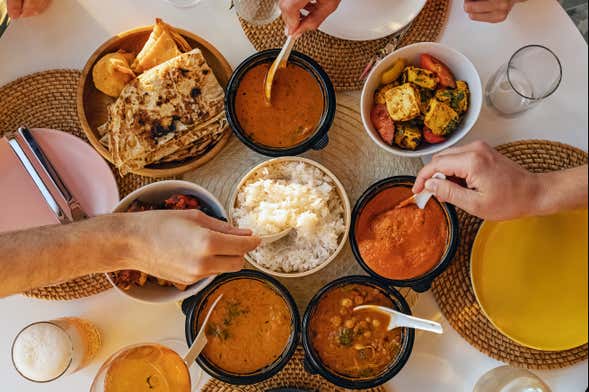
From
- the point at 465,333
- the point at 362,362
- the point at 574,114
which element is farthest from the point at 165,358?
the point at 574,114

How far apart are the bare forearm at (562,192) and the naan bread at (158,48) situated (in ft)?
3.79

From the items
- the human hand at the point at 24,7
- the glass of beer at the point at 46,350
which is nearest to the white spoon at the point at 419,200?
the glass of beer at the point at 46,350

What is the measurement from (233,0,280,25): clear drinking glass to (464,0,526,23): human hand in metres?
0.61

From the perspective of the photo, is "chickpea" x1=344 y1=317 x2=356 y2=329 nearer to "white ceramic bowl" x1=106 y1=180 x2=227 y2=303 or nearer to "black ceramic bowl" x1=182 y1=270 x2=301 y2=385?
"black ceramic bowl" x1=182 y1=270 x2=301 y2=385

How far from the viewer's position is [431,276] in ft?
6.01

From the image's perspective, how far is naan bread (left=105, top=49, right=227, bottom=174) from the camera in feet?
6.13

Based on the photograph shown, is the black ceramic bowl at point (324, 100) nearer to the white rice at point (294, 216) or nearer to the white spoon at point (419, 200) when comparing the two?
the white rice at point (294, 216)

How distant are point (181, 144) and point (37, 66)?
23.4 inches

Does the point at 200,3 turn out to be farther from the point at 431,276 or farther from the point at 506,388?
the point at 506,388

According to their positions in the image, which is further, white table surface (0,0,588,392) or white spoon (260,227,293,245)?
white table surface (0,0,588,392)

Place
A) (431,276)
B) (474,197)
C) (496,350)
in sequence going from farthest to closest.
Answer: (496,350)
(431,276)
(474,197)

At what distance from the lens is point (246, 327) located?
1896 millimetres

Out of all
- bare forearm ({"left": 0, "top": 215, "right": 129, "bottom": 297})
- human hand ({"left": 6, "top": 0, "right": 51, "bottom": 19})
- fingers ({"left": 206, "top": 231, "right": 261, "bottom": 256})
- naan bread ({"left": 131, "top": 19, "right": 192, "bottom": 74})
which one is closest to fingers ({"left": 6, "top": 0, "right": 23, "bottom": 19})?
human hand ({"left": 6, "top": 0, "right": 51, "bottom": 19})

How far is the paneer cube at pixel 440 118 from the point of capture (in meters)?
1.84
